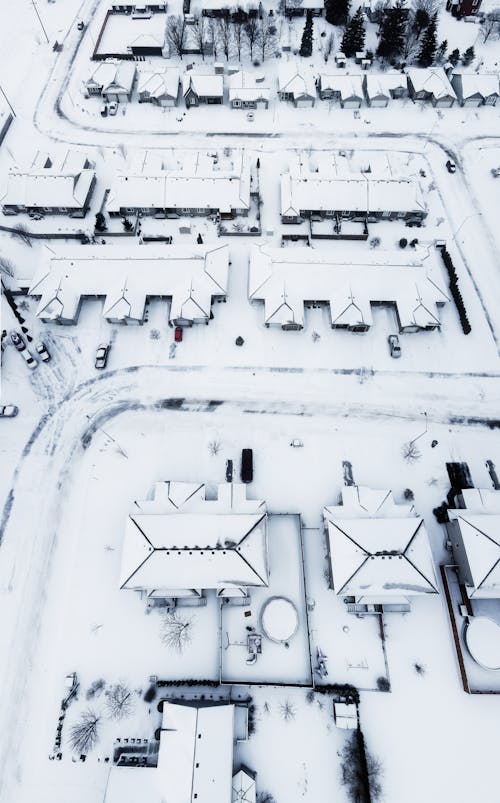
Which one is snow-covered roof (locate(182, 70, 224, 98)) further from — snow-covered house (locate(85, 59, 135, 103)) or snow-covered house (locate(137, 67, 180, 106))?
snow-covered house (locate(85, 59, 135, 103))

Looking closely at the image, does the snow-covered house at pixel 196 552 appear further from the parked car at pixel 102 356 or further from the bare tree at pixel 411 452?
the parked car at pixel 102 356

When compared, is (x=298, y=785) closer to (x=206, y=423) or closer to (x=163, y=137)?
(x=206, y=423)

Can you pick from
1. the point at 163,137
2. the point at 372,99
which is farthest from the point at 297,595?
the point at 372,99

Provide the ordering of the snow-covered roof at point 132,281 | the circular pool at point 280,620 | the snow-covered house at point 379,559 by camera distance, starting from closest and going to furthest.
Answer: the snow-covered house at point 379,559 → the circular pool at point 280,620 → the snow-covered roof at point 132,281

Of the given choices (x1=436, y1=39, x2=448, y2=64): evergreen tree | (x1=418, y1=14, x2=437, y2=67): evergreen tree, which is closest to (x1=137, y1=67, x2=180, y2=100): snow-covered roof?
(x1=418, y1=14, x2=437, y2=67): evergreen tree

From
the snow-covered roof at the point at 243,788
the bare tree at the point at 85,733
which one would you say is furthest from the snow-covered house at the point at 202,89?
the snow-covered roof at the point at 243,788

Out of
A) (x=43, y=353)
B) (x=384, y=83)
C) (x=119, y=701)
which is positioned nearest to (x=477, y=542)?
(x=119, y=701)
